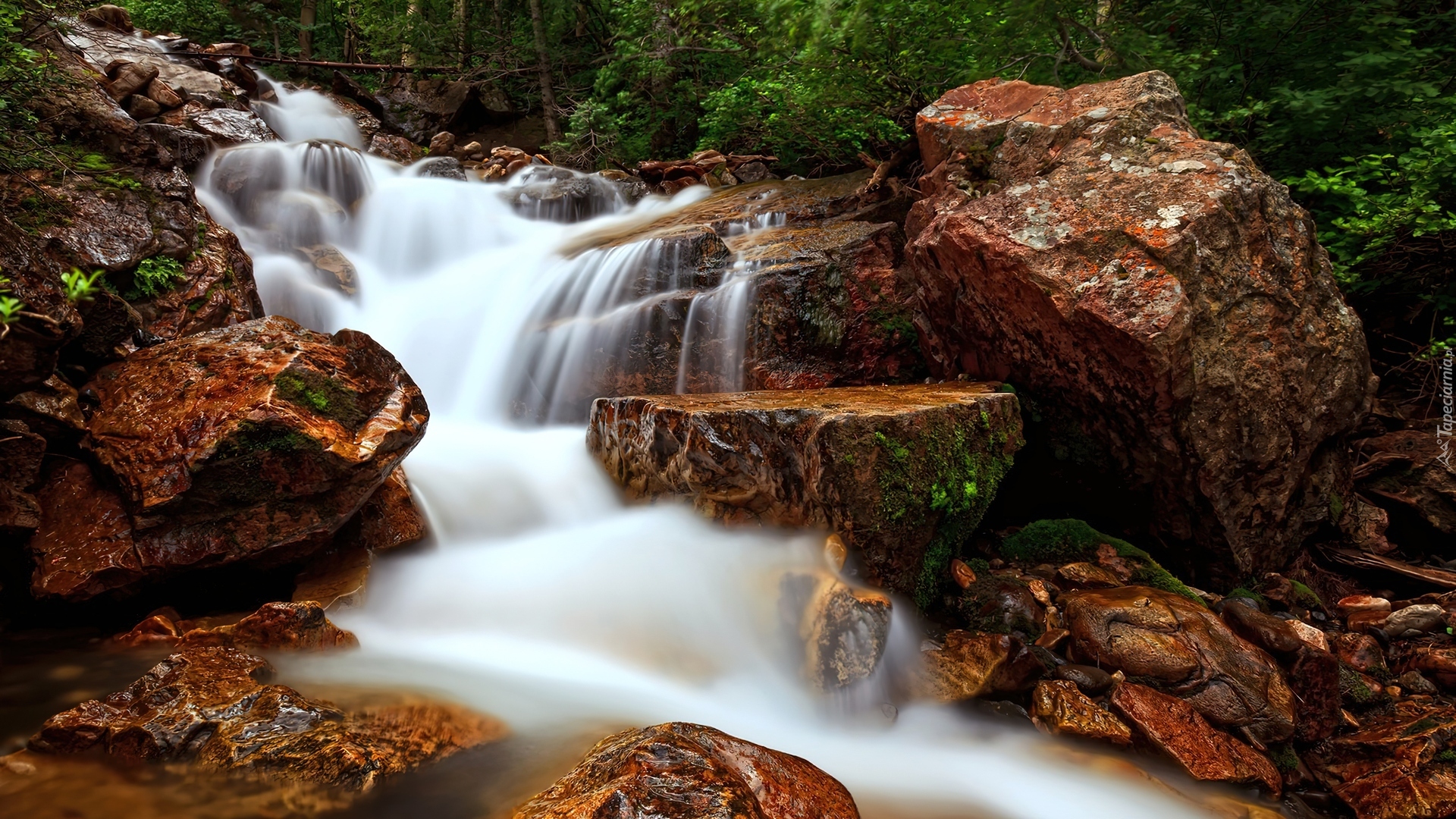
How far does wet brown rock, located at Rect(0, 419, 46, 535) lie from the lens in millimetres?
3303

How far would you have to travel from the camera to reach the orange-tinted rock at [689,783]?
1901 mm

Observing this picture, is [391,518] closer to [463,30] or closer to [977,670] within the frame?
[977,670]

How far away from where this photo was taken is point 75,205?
4477mm

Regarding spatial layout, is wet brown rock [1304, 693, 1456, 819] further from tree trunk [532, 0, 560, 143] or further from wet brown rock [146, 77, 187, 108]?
tree trunk [532, 0, 560, 143]

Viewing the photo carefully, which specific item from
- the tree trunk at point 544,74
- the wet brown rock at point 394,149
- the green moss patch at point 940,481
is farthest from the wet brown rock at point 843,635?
the tree trunk at point 544,74

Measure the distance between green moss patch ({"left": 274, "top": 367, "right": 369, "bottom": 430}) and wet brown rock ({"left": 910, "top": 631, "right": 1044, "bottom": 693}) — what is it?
3369mm

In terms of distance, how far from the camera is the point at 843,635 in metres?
3.28

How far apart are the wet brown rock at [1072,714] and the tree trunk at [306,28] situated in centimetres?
2014

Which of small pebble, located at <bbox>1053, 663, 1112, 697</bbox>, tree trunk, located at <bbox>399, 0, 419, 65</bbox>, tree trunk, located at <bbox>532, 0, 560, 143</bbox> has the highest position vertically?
tree trunk, located at <bbox>399, 0, 419, 65</bbox>

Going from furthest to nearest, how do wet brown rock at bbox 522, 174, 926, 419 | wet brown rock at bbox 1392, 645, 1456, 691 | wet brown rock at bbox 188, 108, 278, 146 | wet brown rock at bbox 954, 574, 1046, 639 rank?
wet brown rock at bbox 188, 108, 278, 146 → wet brown rock at bbox 522, 174, 926, 419 → wet brown rock at bbox 954, 574, 1046, 639 → wet brown rock at bbox 1392, 645, 1456, 691

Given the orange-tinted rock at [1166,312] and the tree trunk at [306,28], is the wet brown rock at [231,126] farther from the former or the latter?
the orange-tinted rock at [1166,312]

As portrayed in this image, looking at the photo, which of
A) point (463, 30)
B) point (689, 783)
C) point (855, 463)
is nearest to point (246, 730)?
point (689, 783)

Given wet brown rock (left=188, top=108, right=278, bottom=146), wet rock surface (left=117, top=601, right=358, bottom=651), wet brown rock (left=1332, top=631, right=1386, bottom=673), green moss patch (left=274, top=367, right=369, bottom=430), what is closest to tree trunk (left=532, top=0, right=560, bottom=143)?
wet brown rock (left=188, top=108, right=278, bottom=146)

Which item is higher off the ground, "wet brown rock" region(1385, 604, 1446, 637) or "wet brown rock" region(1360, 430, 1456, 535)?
"wet brown rock" region(1360, 430, 1456, 535)
